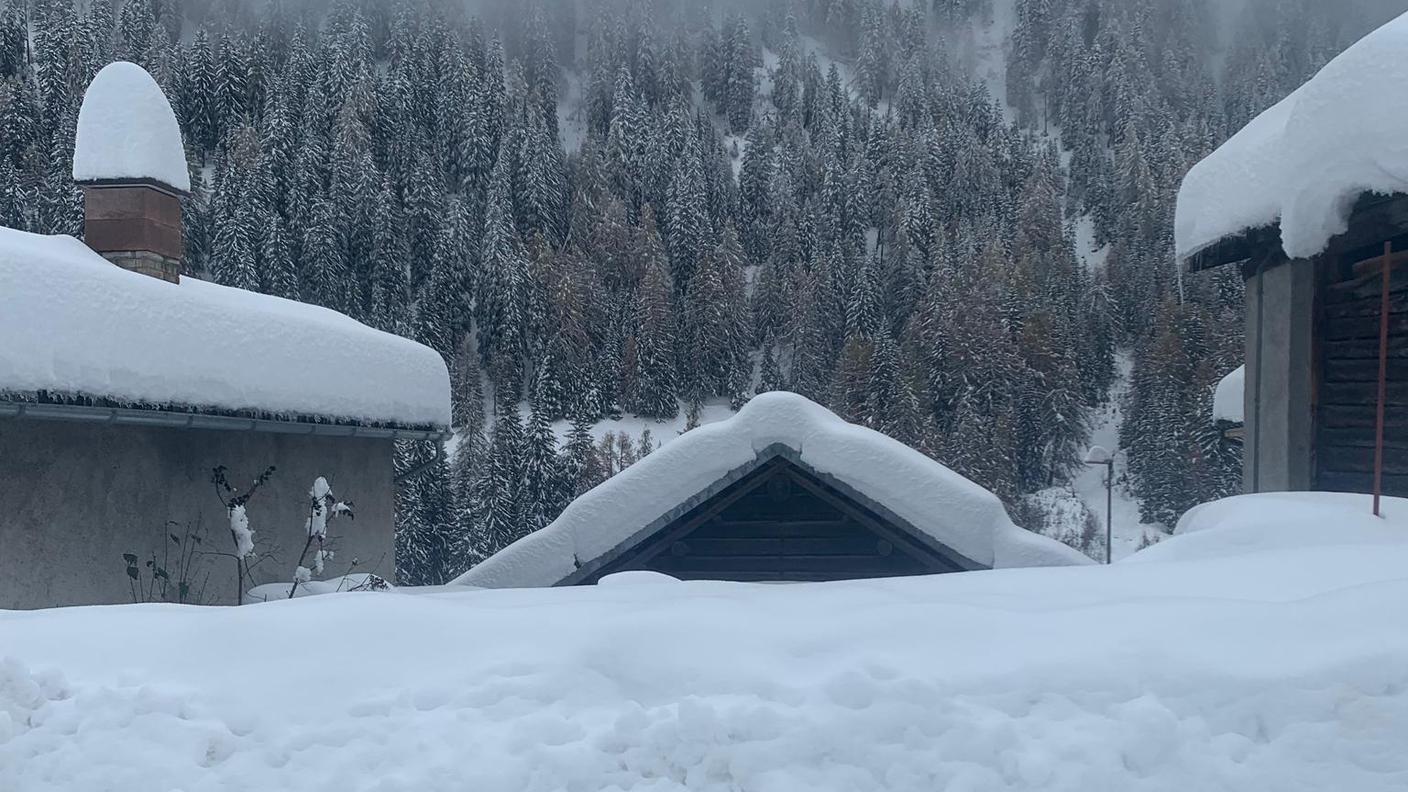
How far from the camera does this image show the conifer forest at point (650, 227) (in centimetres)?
3788

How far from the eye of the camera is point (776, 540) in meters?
7.00

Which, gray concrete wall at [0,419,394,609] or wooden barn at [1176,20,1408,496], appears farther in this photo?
gray concrete wall at [0,419,394,609]

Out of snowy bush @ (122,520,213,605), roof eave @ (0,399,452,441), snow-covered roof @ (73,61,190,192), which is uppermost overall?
snow-covered roof @ (73,61,190,192)

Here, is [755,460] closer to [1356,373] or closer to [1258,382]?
[1356,373]

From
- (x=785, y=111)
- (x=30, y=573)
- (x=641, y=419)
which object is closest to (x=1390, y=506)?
(x=30, y=573)

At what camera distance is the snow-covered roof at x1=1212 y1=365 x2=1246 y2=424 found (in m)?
→ 10.3

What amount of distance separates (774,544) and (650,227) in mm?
44772

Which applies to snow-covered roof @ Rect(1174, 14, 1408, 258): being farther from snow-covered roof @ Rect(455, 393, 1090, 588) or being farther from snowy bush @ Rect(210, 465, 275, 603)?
snowy bush @ Rect(210, 465, 275, 603)

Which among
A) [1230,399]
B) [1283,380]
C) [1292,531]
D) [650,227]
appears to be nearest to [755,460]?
[1292,531]

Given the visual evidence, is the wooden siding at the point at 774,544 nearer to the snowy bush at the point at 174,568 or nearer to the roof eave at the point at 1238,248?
the snowy bush at the point at 174,568

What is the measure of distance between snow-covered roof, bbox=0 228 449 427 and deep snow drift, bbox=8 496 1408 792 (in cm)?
299

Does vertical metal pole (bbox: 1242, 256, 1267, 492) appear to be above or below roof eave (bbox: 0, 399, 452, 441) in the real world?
above

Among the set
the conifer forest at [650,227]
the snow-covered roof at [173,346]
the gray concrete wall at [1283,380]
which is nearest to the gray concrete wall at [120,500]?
the snow-covered roof at [173,346]

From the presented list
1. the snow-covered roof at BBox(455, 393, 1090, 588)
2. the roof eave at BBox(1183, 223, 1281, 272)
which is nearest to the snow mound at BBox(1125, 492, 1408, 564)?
the snow-covered roof at BBox(455, 393, 1090, 588)
